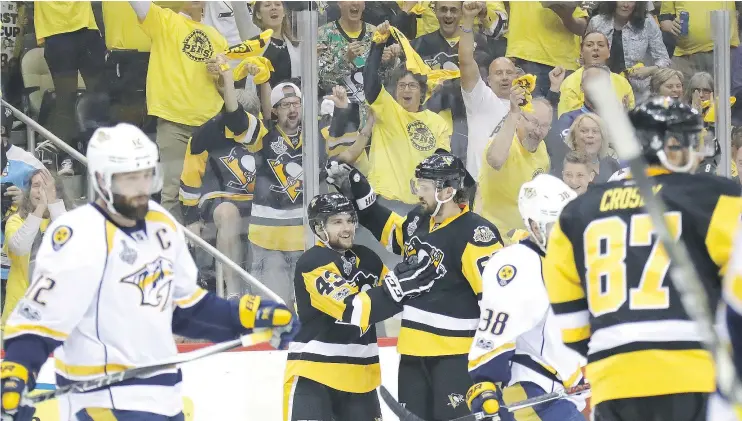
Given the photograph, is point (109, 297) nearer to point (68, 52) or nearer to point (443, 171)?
point (443, 171)

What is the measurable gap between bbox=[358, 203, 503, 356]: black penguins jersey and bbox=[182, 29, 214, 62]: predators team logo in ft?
4.09

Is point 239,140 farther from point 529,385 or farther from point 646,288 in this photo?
point 646,288

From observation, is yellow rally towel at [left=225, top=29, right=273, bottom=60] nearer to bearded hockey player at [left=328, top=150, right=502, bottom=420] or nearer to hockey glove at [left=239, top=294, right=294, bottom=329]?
bearded hockey player at [left=328, top=150, right=502, bottom=420]

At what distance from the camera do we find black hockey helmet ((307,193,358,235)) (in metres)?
3.98

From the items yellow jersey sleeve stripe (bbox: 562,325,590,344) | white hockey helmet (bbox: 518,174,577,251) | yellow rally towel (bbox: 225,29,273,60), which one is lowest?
yellow jersey sleeve stripe (bbox: 562,325,590,344)

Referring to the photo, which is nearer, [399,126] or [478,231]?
[478,231]

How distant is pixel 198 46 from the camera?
4.65 metres

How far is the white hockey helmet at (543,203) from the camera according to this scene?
3539 mm

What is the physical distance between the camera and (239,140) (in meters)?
4.69

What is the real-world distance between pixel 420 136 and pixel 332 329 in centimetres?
114

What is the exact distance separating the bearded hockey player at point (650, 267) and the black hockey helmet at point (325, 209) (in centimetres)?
138

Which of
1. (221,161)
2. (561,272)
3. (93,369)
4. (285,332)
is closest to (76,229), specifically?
(93,369)

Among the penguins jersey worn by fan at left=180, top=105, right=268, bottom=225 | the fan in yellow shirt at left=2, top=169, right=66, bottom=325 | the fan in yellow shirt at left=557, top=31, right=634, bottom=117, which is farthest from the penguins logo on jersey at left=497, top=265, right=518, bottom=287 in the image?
the fan in yellow shirt at left=2, top=169, right=66, bottom=325

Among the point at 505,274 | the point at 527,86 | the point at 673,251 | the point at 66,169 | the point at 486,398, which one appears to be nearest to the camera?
the point at 673,251
